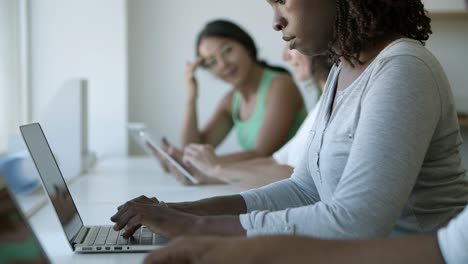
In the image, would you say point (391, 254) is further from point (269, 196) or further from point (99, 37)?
point (99, 37)

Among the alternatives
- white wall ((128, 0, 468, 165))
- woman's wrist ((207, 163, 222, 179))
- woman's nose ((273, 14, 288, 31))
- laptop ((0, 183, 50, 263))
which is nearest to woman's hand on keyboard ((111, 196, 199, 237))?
laptop ((0, 183, 50, 263))

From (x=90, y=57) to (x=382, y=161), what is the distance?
2.90 meters

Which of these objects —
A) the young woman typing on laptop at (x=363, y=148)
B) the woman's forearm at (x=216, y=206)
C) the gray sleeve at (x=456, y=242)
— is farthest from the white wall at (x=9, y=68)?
the gray sleeve at (x=456, y=242)

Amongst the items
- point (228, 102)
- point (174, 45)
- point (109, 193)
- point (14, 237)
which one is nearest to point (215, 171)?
point (109, 193)

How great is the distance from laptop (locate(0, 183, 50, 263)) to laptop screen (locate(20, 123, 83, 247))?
0.36 metres

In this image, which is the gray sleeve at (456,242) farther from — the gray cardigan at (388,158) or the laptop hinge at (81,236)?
the laptop hinge at (81,236)

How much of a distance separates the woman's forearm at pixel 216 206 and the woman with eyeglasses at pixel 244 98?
4.11 ft

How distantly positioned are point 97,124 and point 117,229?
2.53 m

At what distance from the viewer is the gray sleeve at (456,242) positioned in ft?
2.41

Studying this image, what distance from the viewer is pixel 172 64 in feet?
13.2

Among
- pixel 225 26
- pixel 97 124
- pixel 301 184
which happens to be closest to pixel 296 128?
pixel 225 26

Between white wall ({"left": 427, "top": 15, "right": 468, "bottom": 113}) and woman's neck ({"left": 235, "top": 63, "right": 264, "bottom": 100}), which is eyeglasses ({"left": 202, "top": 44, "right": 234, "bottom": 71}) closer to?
woman's neck ({"left": 235, "top": 63, "right": 264, "bottom": 100})

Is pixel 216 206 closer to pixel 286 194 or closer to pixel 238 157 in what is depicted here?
pixel 286 194

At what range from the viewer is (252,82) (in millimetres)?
3086
